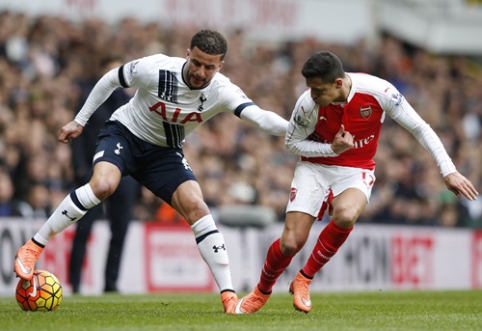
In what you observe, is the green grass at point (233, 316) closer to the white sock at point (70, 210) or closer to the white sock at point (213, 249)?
the white sock at point (213, 249)

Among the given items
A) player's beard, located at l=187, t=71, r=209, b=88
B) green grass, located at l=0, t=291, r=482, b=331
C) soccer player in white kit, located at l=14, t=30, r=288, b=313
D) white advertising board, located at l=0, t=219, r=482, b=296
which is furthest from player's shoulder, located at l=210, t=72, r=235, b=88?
white advertising board, located at l=0, t=219, r=482, b=296

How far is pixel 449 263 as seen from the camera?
Answer: 18578 millimetres

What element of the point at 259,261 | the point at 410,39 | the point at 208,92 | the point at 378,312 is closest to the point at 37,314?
the point at 208,92

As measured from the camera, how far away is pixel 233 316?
787cm

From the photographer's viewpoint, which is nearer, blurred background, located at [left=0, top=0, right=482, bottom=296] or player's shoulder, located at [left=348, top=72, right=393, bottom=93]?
player's shoulder, located at [left=348, top=72, right=393, bottom=93]

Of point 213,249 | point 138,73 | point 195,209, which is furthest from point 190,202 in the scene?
point 138,73

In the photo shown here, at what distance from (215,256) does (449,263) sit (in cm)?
1107

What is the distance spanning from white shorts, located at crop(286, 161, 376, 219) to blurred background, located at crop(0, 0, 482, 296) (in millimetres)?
4290

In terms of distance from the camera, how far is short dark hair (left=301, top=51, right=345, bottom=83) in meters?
7.79

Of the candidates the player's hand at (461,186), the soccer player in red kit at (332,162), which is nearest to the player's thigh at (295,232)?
the soccer player in red kit at (332,162)

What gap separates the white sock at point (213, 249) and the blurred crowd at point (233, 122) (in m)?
2.32

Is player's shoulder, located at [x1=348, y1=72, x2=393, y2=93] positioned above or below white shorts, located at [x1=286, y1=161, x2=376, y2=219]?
above

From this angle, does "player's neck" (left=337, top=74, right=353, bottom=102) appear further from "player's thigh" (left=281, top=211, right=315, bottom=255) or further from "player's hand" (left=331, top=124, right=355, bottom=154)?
"player's thigh" (left=281, top=211, right=315, bottom=255)

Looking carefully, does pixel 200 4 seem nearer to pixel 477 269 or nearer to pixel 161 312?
pixel 477 269
